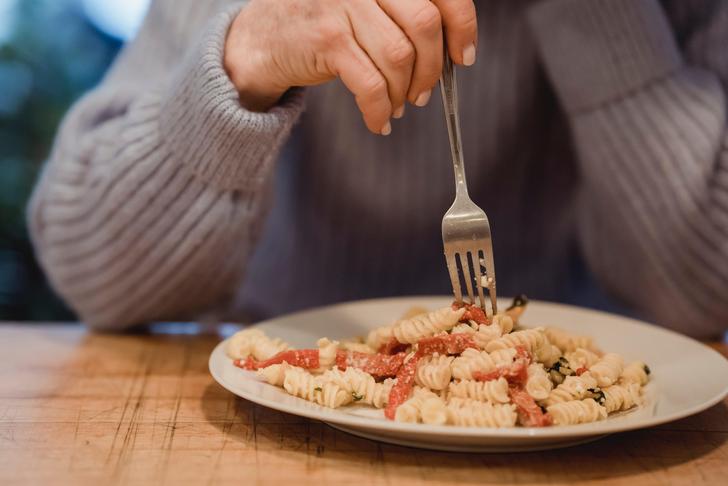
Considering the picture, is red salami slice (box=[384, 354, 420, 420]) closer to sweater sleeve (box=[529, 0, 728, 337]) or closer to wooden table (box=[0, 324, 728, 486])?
wooden table (box=[0, 324, 728, 486])

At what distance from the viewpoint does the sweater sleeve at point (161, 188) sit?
1249 mm

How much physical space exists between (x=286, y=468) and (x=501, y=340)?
29cm

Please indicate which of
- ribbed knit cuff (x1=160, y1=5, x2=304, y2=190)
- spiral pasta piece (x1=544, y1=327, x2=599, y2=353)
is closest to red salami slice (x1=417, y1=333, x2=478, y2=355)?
spiral pasta piece (x1=544, y1=327, x2=599, y2=353)

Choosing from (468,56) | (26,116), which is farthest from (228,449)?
(26,116)

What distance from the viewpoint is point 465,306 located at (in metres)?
1.06

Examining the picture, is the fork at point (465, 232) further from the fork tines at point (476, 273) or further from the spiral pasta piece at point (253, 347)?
the spiral pasta piece at point (253, 347)

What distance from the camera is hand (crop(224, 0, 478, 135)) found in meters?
1.01

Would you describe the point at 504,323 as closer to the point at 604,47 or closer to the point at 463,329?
the point at 463,329

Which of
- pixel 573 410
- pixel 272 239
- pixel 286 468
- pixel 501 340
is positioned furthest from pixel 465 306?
pixel 272 239

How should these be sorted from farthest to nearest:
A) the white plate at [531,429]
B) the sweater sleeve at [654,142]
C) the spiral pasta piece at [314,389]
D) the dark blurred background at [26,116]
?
the dark blurred background at [26,116] < the sweater sleeve at [654,142] < the spiral pasta piece at [314,389] < the white plate at [531,429]

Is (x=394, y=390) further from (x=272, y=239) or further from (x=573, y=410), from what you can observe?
(x=272, y=239)

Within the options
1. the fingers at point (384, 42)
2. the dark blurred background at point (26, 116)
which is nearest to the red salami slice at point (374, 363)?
the fingers at point (384, 42)

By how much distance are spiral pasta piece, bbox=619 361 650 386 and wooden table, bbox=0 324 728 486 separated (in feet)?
0.23

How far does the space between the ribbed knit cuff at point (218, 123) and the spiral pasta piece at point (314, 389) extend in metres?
0.39
